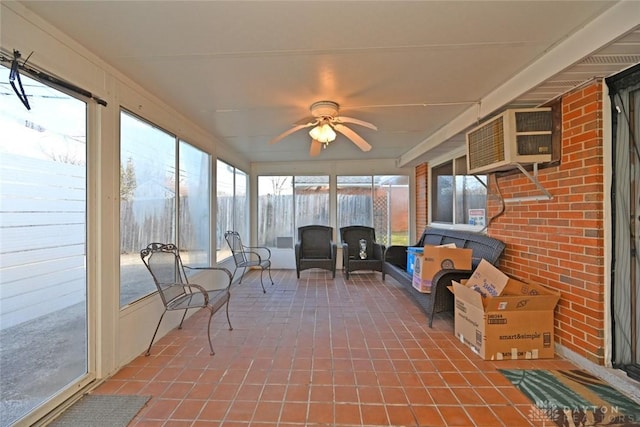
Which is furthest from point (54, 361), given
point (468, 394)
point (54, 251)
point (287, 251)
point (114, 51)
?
point (287, 251)

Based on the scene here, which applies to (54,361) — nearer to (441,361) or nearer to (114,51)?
(114,51)

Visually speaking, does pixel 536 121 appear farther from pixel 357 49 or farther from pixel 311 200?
pixel 311 200

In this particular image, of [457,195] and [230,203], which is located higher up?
[457,195]

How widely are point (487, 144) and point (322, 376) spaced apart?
8.06 feet

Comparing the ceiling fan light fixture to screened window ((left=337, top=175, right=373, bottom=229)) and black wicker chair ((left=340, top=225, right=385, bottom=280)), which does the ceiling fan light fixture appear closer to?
black wicker chair ((left=340, top=225, right=385, bottom=280))

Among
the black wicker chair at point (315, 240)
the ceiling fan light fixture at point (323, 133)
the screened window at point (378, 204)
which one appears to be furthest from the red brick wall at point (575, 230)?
the black wicker chair at point (315, 240)

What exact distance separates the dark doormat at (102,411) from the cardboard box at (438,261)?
103 inches

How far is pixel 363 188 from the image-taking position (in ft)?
20.3

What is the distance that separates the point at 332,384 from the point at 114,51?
8.84 ft

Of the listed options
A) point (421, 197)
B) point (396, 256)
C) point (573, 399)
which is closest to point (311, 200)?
point (421, 197)

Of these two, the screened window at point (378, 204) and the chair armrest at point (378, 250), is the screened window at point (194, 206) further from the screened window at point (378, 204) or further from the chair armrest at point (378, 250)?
the screened window at point (378, 204)

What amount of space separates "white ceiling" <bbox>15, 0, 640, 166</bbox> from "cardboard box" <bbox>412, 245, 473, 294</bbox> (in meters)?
1.40

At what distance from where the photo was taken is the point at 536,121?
2.42 m

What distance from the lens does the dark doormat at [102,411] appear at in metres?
1.67
